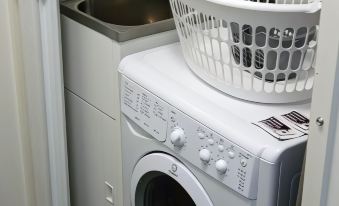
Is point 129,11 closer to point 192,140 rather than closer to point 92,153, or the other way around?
point 92,153

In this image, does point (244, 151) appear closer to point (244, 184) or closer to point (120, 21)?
point (244, 184)

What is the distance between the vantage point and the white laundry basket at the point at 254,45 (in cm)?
124

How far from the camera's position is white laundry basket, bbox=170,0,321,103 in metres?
1.24

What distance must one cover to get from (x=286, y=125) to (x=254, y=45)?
183mm

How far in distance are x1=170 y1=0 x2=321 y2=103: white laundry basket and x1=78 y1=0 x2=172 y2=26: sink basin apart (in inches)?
20.4

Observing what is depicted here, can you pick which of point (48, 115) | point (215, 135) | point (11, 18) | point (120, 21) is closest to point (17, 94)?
point (48, 115)

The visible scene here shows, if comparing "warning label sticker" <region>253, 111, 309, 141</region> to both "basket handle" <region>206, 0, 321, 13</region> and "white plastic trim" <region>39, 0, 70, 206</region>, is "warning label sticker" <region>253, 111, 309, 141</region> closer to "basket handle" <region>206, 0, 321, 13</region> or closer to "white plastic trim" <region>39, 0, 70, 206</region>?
"basket handle" <region>206, 0, 321, 13</region>

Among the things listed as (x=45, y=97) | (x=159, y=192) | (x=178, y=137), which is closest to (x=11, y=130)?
(x=45, y=97)

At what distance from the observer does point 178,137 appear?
139 centimetres

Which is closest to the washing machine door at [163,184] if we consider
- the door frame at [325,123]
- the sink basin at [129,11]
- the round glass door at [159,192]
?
the round glass door at [159,192]

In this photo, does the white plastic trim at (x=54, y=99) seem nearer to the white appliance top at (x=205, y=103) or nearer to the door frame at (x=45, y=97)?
the door frame at (x=45, y=97)

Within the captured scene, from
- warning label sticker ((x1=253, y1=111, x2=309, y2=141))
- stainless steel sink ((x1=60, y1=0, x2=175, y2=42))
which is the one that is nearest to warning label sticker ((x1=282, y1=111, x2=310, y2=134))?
warning label sticker ((x1=253, y1=111, x2=309, y2=141))

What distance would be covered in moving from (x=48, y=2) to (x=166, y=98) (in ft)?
1.38

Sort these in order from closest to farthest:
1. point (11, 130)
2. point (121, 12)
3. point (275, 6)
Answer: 1. point (275, 6)
2. point (11, 130)
3. point (121, 12)
